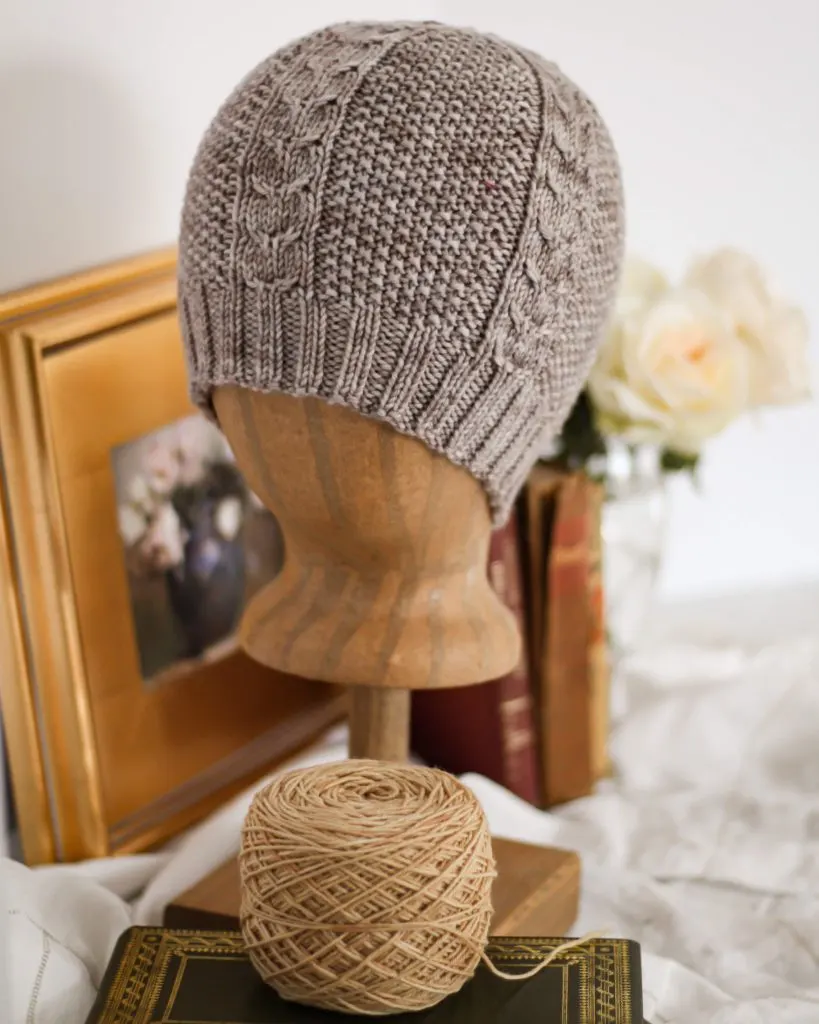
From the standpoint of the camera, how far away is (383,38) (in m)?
0.83

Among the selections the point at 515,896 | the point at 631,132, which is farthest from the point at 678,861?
the point at 631,132

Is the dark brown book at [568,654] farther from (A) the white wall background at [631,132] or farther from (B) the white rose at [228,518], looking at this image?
(A) the white wall background at [631,132]

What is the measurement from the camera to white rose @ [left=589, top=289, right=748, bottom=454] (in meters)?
1.11

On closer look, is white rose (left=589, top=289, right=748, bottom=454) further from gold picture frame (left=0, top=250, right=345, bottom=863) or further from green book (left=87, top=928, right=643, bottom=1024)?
green book (left=87, top=928, right=643, bottom=1024)

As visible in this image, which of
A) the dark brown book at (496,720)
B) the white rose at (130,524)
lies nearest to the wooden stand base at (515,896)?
the dark brown book at (496,720)

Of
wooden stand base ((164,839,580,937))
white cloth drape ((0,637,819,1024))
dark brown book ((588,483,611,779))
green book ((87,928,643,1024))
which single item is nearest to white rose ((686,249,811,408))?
dark brown book ((588,483,611,779))

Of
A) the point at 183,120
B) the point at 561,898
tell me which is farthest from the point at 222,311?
the point at 561,898

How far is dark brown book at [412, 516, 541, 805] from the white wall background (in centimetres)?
41

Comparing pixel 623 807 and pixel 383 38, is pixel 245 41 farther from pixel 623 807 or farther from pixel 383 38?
pixel 623 807

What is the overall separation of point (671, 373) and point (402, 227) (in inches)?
15.5

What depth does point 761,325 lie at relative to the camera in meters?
1.17

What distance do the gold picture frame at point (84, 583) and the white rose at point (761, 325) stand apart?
1.51 feet

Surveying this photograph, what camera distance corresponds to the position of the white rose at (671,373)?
1112 millimetres

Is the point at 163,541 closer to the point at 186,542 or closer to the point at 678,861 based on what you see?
the point at 186,542
